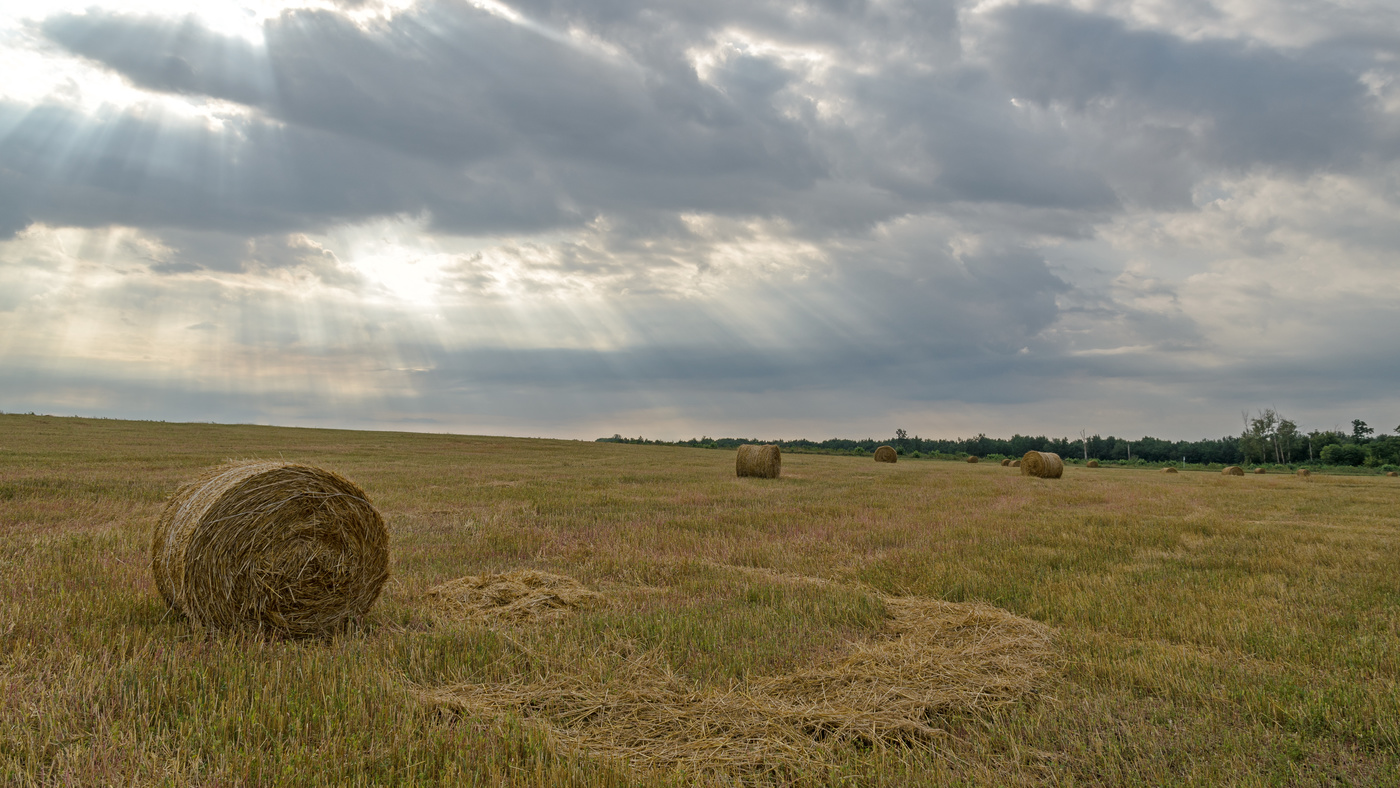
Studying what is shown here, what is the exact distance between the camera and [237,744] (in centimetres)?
403

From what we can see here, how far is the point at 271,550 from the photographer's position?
22.3 feet

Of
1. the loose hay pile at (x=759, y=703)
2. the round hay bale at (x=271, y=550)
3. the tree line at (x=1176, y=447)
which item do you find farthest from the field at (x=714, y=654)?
the tree line at (x=1176, y=447)

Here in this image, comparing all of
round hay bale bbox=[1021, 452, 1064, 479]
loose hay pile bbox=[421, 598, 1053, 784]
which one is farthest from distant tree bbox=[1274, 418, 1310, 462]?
loose hay pile bbox=[421, 598, 1053, 784]

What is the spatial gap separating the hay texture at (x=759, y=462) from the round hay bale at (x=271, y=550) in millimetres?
20348

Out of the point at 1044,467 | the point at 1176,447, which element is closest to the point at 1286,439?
the point at 1176,447

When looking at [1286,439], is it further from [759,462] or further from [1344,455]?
[759,462]

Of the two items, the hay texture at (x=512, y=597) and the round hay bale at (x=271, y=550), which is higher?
the round hay bale at (x=271, y=550)

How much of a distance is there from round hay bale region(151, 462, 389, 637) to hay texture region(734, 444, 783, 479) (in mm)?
20348

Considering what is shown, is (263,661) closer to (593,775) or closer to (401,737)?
(401,737)

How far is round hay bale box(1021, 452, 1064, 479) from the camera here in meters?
33.3

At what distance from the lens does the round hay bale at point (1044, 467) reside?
33344mm

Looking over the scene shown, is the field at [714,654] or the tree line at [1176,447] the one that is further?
the tree line at [1176,447]

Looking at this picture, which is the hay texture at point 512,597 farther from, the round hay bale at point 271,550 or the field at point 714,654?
the round hay bale at point 271,550

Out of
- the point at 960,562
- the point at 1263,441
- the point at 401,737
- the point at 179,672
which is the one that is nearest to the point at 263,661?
the point at 179,672
